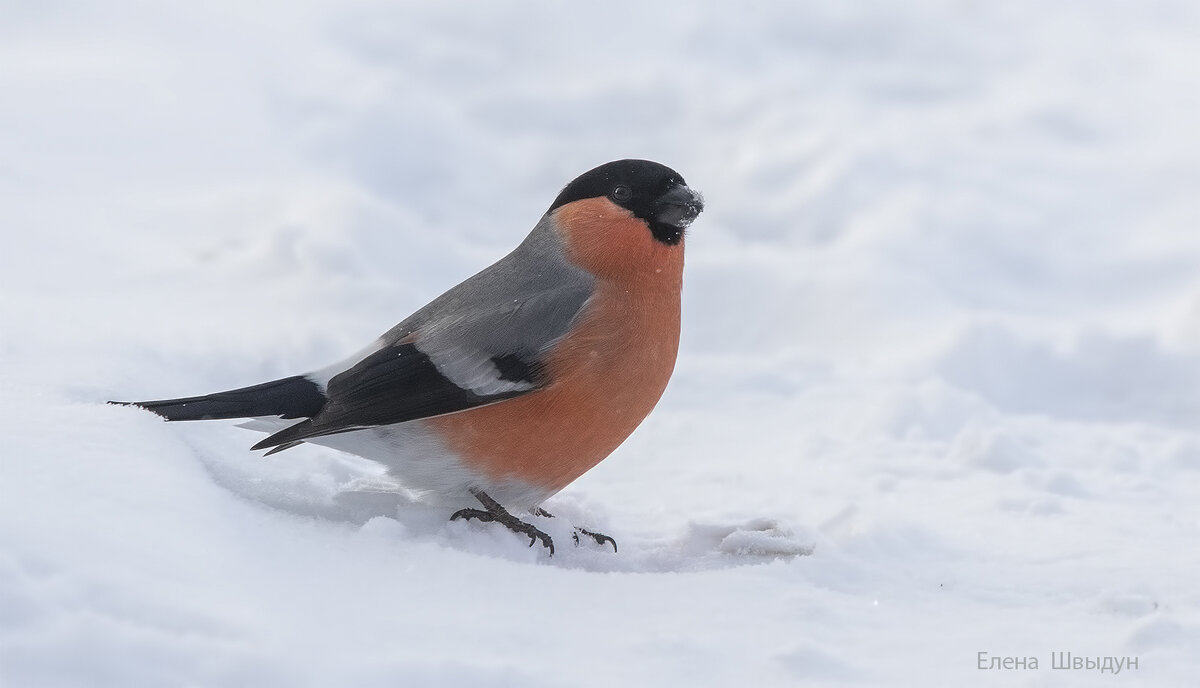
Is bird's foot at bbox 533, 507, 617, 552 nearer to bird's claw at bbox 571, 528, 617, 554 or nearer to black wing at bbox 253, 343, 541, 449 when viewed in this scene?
bird's claw at bbox 571, 528, 617, 554

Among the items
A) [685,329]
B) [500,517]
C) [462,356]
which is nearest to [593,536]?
[500,517]

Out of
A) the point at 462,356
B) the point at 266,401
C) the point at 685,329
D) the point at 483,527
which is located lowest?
the point at 483,527

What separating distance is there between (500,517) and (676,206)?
1102mm

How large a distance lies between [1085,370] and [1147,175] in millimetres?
3276

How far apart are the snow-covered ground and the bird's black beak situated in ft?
3.16

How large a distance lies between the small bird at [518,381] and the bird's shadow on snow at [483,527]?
0.06 meters

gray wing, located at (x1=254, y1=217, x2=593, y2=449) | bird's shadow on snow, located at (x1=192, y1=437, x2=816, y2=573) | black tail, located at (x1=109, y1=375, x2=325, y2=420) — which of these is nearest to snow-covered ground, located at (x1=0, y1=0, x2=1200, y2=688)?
bird's shadow on snow, located at (x1=192, y1=437, x2=816, y2=573)

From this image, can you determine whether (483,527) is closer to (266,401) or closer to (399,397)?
(399,397)

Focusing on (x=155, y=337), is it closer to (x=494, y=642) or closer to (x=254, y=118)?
(x=494, y=642)

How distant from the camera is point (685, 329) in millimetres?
6785

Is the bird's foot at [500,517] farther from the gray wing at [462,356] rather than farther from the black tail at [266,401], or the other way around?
the black tail at [266,401]

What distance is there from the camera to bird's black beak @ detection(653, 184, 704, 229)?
3.99 meters

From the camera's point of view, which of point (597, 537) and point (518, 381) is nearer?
point (518, 381)

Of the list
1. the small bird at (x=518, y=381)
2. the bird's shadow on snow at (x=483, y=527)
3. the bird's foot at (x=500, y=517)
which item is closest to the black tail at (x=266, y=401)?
the small bird at (x=518, y=381)
